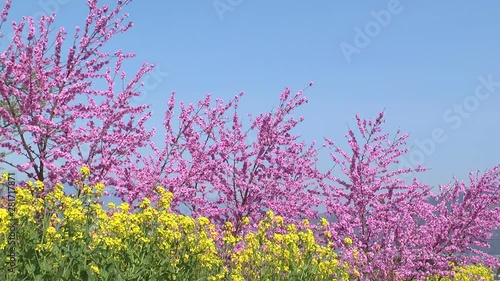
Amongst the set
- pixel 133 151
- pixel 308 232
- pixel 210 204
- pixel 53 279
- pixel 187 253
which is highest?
pixel 133 151

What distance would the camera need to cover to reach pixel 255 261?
8516mm

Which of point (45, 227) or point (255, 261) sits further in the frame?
point (255, 261)

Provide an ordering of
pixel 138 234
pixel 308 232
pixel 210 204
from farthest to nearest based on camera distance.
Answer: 1. pixel 210 204
2. pixel 308 232
3. pixel 138 234

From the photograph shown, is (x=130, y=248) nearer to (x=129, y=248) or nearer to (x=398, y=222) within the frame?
(x=129, y=248)

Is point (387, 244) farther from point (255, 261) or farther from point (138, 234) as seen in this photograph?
point (138, 234)

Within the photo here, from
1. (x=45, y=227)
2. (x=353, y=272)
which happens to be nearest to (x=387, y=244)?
(x=353, y=272)

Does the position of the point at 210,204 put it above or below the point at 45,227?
above

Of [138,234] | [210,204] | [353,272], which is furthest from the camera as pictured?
[210,204]

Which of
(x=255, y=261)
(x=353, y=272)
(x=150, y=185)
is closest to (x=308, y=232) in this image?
(x=255, y=261)

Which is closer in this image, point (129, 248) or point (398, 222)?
point (129, 248)

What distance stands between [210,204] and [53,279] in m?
6.40

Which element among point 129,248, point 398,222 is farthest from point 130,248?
point 398,222

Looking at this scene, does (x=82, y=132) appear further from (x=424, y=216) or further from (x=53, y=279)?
(x=424, y=216)

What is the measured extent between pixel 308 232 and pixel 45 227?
4030mm
